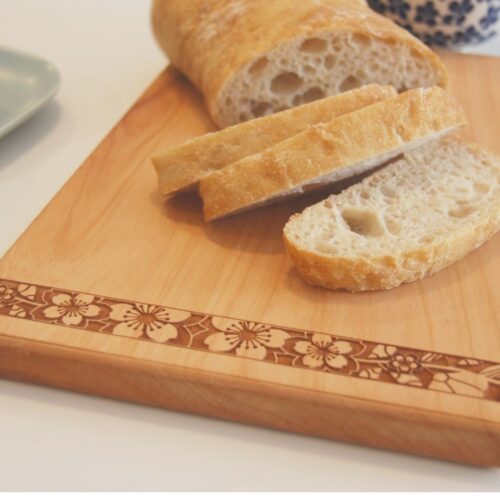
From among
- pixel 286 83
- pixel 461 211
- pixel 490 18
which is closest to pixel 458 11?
pixel 490 18

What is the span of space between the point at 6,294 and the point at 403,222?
38.1 inches

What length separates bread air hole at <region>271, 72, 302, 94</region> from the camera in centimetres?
241

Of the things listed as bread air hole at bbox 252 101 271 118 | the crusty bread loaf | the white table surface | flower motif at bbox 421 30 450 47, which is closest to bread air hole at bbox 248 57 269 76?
the crusty bread loaf

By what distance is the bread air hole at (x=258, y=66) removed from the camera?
234 cm

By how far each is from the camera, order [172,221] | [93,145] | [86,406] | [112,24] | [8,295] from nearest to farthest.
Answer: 1. [86,406]
2. [8,295]
3. [172,221]
4. [93,145]
5. [112,24]

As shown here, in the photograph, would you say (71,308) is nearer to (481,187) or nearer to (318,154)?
(318,154)

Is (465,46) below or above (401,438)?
below

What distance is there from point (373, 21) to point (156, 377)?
140 centimetres

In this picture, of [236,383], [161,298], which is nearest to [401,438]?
[236,383]

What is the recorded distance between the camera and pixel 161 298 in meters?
1.73

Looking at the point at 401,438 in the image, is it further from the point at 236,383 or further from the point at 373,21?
the point at 373,21

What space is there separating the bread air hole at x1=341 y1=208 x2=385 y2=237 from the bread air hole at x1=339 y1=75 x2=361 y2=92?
2.11ft

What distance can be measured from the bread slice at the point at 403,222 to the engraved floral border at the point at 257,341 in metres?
0.20

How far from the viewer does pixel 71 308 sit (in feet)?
5.54
